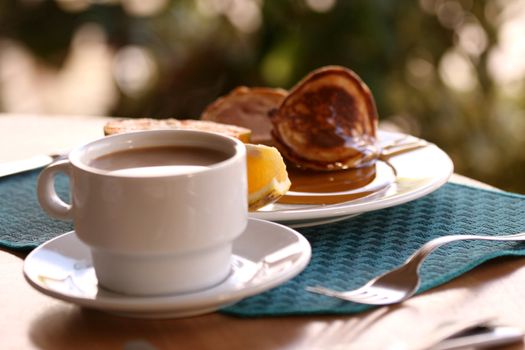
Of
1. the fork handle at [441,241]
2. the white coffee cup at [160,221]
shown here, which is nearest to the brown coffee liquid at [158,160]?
the white coffee cup at [160,221]

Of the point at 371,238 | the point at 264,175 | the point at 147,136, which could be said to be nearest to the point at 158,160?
the point at 147,136

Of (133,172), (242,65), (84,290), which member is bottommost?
(242,65)

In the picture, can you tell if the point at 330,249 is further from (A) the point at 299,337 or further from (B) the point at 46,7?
(B) the point at 46,7

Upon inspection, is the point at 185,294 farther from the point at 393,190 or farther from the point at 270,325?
the point at 393,190

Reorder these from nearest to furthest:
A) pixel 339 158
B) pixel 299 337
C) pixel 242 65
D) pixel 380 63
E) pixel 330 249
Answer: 1. pixel 299 337
2. pixel 330 249
3. pixel 339 158
4. pixel 380 63
5. pixel 242 65

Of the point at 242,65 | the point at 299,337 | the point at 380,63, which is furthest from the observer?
the point at 242,65

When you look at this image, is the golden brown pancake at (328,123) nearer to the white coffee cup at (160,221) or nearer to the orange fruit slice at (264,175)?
the orange fruit slice at (264,175)

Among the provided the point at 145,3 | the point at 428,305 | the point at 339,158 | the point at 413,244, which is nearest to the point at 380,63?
the point at 145,3
